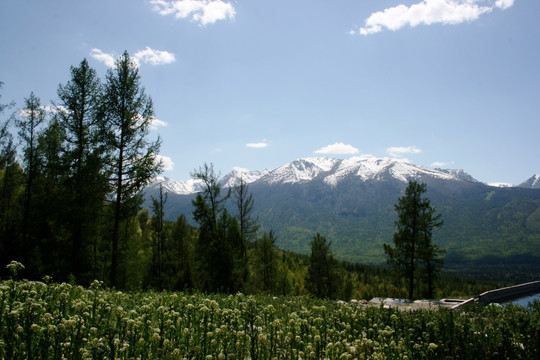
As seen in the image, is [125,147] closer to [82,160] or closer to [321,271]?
[82,160]

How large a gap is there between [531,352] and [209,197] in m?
25.5

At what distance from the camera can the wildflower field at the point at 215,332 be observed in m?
4.52

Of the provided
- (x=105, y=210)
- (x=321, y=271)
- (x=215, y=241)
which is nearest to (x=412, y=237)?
(x=321, y=271)

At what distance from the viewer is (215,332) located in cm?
549

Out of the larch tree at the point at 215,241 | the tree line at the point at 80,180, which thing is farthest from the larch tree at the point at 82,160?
the larch tree at the point at 215,241

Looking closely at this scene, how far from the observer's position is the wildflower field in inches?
178

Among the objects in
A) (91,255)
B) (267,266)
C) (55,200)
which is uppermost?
(55,200)

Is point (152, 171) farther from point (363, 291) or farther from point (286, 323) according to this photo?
point (363, 291)

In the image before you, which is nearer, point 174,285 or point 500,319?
point 500,319

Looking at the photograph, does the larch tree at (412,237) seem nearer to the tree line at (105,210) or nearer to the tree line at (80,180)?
the tree line at (105,210)

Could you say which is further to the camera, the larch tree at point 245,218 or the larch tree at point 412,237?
the larch tree at point 412,237

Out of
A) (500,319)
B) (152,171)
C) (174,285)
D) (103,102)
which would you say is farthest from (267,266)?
(500,319)

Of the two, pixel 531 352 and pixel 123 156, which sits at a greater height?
pixel 123 156

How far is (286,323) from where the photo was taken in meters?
8.02
